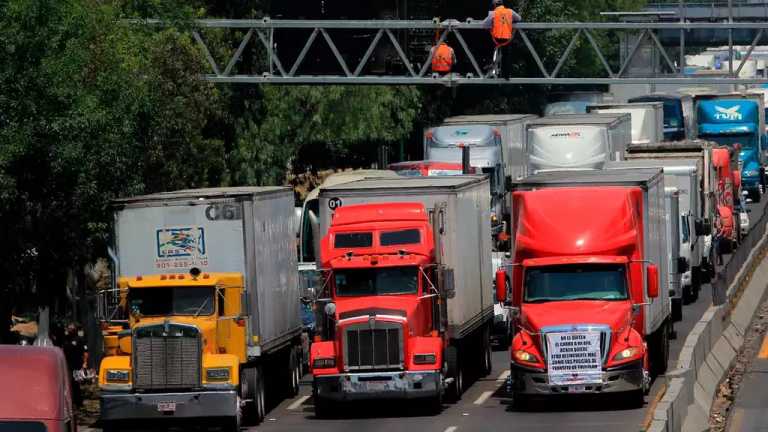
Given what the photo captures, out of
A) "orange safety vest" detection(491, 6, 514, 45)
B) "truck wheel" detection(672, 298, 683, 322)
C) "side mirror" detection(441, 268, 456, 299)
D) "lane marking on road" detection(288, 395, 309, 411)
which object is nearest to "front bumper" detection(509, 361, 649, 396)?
"side mirror" detection(441, 268, 456, 299)

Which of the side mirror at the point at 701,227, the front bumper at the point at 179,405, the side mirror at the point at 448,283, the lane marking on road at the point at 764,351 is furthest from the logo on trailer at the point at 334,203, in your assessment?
the side mirror at the point at 701,227

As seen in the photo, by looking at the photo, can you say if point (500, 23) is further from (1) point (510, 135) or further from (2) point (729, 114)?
(2) point (729, 114)

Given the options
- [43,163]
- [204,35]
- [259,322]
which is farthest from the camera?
[204,35]

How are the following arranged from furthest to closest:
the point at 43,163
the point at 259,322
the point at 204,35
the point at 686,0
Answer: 1. the point at 686,0
2. the point at 204,35
3. the point at 259,322
4. the point at 43,163

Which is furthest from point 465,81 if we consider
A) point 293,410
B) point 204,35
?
point 293,410

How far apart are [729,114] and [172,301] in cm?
5182

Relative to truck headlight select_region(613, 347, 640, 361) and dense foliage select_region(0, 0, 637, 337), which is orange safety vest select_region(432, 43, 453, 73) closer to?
dense foliage select_region(0, 0, 637, 337)

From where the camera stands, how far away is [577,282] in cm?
2948

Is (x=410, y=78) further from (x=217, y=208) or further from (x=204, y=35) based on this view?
(x=217, y=208)

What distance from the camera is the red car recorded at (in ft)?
55.5

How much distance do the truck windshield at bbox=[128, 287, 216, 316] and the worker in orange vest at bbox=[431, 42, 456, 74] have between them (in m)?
24.3

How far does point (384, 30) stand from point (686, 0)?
86.3m

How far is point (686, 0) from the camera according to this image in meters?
134

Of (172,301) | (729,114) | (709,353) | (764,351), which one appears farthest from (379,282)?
(729,114)
